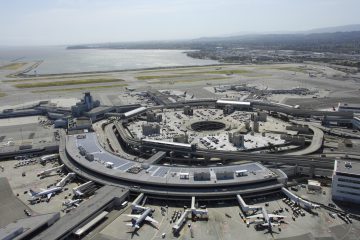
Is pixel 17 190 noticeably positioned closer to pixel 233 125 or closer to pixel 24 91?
pixel 233 125

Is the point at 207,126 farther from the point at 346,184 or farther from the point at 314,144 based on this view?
the point at 346,184

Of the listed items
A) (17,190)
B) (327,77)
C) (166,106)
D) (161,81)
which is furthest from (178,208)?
(327,77)

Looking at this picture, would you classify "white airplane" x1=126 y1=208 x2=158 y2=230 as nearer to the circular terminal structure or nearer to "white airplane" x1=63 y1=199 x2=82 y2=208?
"white airplane" x1=63 y1=199 x2=82 y2=208

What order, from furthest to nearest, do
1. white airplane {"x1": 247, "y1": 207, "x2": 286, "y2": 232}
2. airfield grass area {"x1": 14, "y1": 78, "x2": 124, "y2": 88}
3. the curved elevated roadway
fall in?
airfield grass area {"x1": 14, "y1": 78, "x2": 124, "y2": 88}, the curved elevated roadway, white airplane {"x1": 247, "y1": 207, "x2": 286, "y2": 232}

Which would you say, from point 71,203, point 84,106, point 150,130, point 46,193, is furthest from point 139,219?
point 84,106

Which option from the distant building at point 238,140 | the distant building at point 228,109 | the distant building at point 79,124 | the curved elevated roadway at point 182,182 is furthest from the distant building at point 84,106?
the distant building at point 238,140

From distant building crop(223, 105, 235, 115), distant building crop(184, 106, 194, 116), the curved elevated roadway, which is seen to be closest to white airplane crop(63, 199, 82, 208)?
the curved elevated roadway
